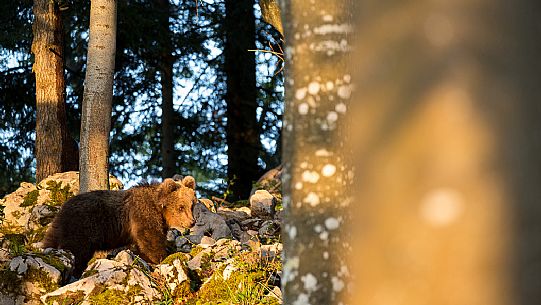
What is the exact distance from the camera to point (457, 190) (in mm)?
1823

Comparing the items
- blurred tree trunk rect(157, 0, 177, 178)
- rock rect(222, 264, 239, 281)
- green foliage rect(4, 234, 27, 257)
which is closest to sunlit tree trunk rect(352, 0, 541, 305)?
rock rect(222, 264, 239, 281)

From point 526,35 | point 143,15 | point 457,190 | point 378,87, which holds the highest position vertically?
point 143,15

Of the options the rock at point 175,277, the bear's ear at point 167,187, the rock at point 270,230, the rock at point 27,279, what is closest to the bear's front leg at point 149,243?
the bear's ear at point 167,187

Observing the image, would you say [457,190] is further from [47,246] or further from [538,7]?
[47,246]

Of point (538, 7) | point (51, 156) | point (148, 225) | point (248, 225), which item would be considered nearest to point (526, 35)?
point (538, 7)

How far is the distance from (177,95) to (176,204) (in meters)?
11.9

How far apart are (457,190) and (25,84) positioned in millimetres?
18810

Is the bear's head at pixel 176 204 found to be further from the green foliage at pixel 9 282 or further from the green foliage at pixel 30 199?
the green foliage at pixel 30 199

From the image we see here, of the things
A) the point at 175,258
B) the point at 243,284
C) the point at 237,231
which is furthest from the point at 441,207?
the point at 237,231

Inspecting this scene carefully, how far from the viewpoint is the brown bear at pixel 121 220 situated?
341 inches

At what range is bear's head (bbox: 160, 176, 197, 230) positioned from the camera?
916 centimetres

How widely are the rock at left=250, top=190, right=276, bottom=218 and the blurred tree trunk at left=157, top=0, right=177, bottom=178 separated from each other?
7.82m

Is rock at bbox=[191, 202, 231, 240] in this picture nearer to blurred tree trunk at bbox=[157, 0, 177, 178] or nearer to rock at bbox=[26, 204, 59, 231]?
rock at bbox=[26, 204, 59, 231]

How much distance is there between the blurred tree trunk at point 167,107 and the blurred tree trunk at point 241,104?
4.89ft
